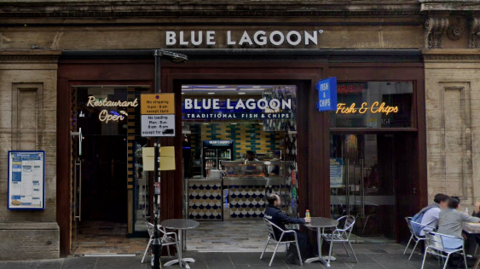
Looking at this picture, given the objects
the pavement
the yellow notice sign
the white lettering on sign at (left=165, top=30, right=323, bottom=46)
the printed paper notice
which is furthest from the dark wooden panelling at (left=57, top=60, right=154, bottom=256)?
the printed paper notice

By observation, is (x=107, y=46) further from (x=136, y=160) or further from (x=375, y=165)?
(x=375, y=165)

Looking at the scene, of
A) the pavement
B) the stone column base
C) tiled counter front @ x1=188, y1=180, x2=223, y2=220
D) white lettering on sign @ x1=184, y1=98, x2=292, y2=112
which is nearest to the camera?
the pavement

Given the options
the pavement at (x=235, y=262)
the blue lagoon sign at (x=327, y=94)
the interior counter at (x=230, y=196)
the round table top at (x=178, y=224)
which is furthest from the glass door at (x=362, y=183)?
the round table top at (x=178, y=224)

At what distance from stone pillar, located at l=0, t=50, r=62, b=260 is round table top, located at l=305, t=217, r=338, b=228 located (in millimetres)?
5023

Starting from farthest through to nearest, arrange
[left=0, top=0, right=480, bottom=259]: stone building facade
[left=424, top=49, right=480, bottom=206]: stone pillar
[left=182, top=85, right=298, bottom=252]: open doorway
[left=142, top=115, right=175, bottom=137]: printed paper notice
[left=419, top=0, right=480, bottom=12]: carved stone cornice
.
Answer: [left=182, top=85, right=298, bottom=252]: open doorway
[left=424, top=49, right=480, bottom=206]: stone pillar
[left=419, top=0, right=480, bottom=12]: carved stone cornice
[left=0, top=0, right=480, bottom=259]: stone building facade
[left=142, top=115, right=175, bottom=137]: printed paper notice

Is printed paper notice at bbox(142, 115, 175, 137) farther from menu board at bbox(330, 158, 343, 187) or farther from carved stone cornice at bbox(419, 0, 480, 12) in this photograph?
carved stone cornice at bbox(419, 0, 480, 12)

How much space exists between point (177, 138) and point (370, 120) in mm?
4203

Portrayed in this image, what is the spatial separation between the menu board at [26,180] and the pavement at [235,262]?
44.6 inches

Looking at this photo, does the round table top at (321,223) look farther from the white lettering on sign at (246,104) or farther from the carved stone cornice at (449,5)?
the carved stone cornice at (449,5)

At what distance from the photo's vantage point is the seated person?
791 centimetres

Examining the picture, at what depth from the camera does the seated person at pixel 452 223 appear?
25.9 feet

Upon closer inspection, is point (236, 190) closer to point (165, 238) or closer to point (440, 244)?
point (165, 238)

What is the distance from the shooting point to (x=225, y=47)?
9.50 metres

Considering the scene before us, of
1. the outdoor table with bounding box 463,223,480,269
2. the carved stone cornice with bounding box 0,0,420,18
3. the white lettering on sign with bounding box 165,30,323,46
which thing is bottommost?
the outdoor table with bounding box 463,223,480,269
